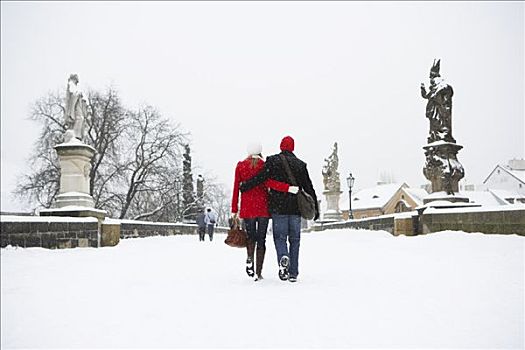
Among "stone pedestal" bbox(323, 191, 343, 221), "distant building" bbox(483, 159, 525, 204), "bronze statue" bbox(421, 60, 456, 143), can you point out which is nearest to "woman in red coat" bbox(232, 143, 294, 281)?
"distant building" bbox(483, 159, 525, 204)

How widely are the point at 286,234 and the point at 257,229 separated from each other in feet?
1.37

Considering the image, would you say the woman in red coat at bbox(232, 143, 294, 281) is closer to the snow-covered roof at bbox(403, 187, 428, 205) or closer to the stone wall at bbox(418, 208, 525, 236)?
the stone wall at bbox(418, 208, 525, 236)

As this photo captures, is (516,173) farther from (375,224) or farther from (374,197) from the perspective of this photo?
(374,197)

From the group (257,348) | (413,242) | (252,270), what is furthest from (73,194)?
(257,348)

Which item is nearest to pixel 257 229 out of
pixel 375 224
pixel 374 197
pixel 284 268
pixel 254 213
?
pixel 254 213

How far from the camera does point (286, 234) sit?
5.90 m

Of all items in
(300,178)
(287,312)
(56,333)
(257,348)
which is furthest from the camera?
(300,178)

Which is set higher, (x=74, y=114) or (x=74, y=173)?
(x=74, y=114)

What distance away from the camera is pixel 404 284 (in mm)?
5293

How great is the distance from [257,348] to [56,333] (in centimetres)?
129

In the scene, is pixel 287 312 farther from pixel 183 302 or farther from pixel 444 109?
pixel 444 109

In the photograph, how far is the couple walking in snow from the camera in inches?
231

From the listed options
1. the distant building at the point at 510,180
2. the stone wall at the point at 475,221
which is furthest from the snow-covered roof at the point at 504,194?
the stone wall at the point at 475,221

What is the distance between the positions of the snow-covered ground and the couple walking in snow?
314mm
